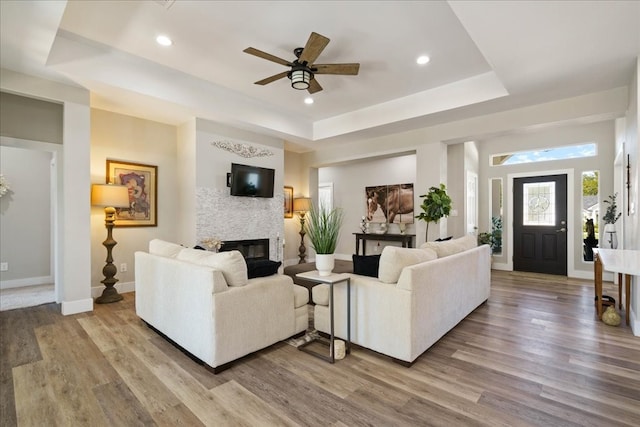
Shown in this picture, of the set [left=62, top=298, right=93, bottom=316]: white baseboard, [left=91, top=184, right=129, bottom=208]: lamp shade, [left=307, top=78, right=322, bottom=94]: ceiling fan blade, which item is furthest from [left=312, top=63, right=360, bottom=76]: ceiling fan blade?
[left=62, top=298, right=93, bottom=316]: white baseboard

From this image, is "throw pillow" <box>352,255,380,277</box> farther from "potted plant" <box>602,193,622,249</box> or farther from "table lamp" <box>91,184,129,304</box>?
"potted plant" <box>602,193,622,249</box>

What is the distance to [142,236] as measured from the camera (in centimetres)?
492

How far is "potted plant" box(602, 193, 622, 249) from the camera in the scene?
193 inches

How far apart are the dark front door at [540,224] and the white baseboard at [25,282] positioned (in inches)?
350

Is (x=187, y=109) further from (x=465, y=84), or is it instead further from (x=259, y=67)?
(x=465, y=84)

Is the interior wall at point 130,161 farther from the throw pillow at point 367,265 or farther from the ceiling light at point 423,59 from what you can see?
the ceiling light at point 423,59

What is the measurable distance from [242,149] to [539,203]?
5.96 meters

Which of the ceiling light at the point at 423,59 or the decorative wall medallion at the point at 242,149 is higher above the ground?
the ceiling light at the point at 423,59

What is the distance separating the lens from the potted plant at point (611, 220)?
16.1 ft

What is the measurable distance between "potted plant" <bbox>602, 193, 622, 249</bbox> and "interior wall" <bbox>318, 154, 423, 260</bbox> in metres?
3.30

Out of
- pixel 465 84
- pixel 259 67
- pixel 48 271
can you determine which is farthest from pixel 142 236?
pixel 465 84

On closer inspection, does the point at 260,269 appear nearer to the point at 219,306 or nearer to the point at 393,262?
the point at 219,306

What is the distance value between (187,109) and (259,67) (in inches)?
51.9

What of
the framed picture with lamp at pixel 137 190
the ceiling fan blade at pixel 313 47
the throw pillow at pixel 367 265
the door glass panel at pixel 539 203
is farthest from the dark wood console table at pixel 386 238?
the ceiling fan blade at pixel 313 47
